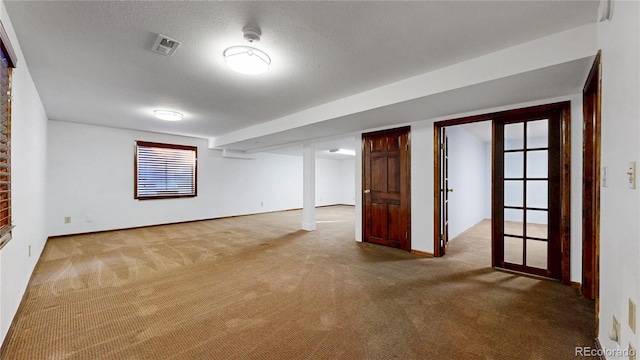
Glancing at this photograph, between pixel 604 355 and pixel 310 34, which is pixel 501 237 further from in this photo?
pixel 310 34

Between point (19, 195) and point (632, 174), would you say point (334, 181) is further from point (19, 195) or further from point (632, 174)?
point (632, 174)

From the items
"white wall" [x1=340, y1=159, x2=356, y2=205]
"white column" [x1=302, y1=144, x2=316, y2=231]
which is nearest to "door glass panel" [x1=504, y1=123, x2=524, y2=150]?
"white column" [x1=302, y1=144, x2=316, y2=231]

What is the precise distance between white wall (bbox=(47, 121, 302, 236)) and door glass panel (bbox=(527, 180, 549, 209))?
684 cm

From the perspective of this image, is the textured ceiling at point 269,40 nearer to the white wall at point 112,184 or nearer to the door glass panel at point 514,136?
the door glass panel at point 514,136

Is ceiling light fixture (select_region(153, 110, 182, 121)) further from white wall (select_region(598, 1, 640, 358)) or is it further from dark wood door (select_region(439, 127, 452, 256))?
white wall (select_region(598, 1, 640, 358))

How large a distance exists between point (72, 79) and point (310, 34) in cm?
279

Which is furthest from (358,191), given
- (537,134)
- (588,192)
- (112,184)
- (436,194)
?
(112,184)

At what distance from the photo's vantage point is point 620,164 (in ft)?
4.38

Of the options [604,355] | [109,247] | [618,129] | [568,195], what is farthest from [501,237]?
[109,247]

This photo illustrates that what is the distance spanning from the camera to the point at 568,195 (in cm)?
271

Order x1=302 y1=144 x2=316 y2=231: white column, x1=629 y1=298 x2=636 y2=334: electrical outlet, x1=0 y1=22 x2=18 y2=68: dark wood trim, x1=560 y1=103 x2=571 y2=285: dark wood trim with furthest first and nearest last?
x1=302 y1=144 x2=316 y2=231: white column < x1=560 y1=103 x2=571 y2=285: dark wood trim < x1=0 y1=22 x2=18 y2=68: dark wood trim < x1=629 y1=298 x2=636 y2=334: electrical outlet

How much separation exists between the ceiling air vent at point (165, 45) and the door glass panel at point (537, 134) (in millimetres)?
3720

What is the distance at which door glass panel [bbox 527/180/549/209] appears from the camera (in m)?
2.91

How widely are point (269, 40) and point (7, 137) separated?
79.1 inches
